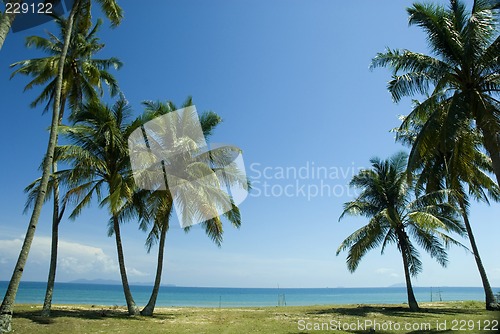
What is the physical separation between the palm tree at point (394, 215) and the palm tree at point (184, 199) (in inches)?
285

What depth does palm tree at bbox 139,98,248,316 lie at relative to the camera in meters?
16.5

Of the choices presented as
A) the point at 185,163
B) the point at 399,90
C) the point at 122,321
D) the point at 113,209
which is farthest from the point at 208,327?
the point at 399,90

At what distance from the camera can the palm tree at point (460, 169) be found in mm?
11617

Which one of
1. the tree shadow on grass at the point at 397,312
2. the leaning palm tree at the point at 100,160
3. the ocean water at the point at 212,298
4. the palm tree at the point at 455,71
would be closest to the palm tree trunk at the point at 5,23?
the leaning palm tree at the point at 100,160

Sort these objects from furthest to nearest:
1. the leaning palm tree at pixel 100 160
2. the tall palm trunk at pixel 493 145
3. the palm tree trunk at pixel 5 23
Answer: the leaning palm tree at pixel 100 160
the tall palm trunk at pixel 493 145
the palm tree trunk at pixel 5 23

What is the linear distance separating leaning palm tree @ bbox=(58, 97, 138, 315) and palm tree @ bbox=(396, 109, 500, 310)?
468 inches

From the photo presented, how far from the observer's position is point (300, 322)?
14188 mm

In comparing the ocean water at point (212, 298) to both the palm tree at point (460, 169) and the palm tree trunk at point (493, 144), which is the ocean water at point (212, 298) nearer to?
the palm tree at point (460, 169)

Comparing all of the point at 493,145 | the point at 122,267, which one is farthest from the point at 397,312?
the point at 122,267

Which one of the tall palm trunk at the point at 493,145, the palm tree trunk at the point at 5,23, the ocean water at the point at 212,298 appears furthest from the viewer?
the ocean water at the point at 212,298

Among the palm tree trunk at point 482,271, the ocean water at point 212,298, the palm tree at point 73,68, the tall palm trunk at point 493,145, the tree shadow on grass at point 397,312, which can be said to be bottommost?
the ocean water at point 212,298

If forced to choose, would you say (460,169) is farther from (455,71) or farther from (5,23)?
(5,23)

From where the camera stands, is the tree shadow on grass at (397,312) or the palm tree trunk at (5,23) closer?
the palm tree trunk at (5,23)

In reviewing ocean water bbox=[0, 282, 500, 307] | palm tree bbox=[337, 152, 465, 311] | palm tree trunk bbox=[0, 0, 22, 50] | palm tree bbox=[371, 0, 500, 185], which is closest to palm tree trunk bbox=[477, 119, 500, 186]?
palm tree bbox=[371, 0, 500, 185]
